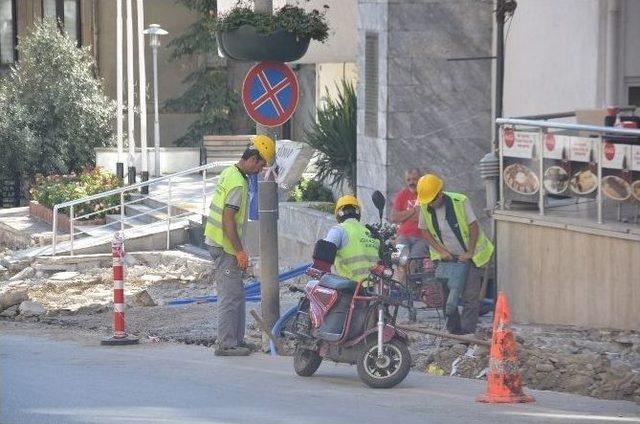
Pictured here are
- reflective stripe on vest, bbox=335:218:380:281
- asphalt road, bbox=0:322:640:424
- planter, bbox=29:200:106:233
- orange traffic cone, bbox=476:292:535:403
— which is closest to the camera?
asphalt road, bbox=0:322:640:424

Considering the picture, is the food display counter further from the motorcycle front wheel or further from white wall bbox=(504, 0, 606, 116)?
the motorcycle front wheel

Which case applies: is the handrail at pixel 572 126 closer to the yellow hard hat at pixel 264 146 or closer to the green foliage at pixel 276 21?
the green foliage at pixel 276 21

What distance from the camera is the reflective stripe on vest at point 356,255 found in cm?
1209

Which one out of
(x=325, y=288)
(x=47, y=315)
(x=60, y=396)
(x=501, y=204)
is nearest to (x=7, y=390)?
(x=60, y=396)

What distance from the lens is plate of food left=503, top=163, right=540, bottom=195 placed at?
1493cm

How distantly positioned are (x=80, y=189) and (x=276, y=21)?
1486 cm

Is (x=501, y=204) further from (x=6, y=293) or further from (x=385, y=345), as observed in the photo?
(x=6, y=293)

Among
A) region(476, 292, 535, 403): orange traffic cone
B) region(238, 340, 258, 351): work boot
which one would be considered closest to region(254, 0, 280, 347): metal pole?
region(238, 340, 258, 351): work boot

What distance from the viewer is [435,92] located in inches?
714

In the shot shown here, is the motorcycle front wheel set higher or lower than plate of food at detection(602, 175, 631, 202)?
lower

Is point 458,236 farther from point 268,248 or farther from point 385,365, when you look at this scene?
point 385,365

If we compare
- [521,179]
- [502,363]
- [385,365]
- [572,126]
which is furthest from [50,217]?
[502,363]

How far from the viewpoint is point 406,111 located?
18.1m

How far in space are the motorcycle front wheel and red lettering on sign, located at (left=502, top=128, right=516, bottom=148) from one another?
13.9ft
